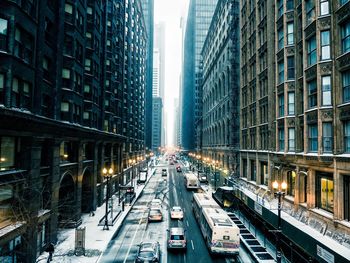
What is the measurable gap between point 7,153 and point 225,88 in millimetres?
49925

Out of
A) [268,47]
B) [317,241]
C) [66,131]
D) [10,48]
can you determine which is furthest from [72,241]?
[268,47]

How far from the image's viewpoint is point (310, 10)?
24.9m

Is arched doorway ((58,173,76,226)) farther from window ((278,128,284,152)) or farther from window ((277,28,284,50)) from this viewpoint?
window ((277,28,284,50))

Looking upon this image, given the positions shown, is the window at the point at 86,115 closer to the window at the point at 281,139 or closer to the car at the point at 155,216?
the car at the point at 155,216

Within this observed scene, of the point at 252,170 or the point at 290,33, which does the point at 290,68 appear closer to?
the point at 290,33

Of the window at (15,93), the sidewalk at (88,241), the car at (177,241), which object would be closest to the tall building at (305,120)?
the car at (177,241)

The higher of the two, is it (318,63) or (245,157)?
(318,63)

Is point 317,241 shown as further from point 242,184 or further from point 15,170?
point 242,184

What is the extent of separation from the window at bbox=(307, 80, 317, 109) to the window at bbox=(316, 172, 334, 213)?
577 cm

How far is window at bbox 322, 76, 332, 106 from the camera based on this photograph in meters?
21.9

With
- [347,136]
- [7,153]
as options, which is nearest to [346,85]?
[347,136]

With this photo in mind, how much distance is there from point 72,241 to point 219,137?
155 ft

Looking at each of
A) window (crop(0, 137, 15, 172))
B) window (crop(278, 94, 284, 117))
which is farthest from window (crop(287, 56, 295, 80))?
window (crop(0, 137, 15, 172))

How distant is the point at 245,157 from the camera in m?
45.7
